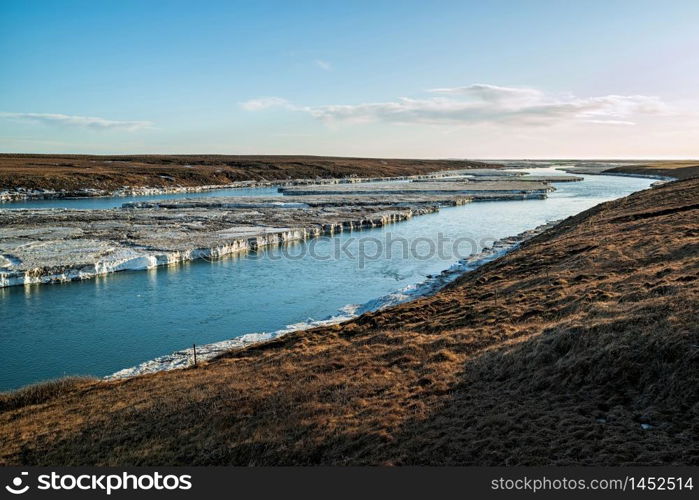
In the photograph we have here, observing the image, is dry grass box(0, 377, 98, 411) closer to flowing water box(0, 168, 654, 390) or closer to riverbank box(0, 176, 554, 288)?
flowing water box(0, 168, 654, 390)

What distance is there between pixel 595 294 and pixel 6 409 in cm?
1782

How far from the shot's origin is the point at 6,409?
14133mm

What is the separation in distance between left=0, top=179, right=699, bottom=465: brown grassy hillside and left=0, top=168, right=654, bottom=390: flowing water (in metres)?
4.28

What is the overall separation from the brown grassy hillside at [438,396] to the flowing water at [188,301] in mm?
4277

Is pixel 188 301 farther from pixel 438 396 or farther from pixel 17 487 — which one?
pixel 17 487

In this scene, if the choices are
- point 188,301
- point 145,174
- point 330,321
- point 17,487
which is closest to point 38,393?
point 17,487

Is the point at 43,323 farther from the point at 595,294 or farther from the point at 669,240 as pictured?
the point at 669,240

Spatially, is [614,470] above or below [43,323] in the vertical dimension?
above

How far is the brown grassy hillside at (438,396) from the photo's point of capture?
8438 millimetres

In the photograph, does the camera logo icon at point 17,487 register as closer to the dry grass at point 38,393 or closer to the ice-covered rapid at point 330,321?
the dry grass at point 38,393

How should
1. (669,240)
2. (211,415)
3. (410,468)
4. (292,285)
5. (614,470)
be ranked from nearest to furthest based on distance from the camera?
(614,470), (410,468), (211,415), (669,240), (292,285)

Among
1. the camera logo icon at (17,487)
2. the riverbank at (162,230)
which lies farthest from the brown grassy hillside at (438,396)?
the riverbank at (162,230)

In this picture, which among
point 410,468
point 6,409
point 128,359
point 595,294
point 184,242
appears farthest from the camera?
point 184,242

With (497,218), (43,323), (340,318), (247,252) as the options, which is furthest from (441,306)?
(497,218)
